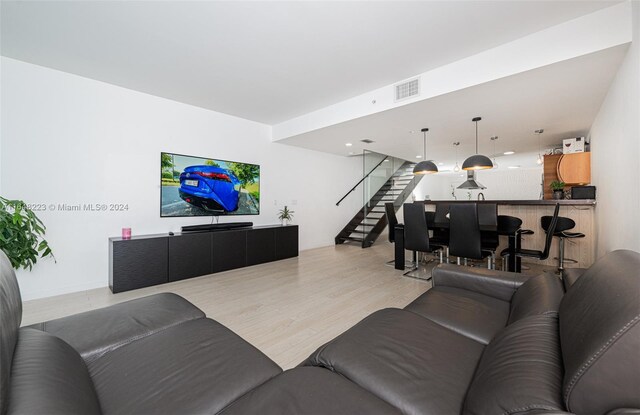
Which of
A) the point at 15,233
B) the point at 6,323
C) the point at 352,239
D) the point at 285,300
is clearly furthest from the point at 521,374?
the point at 352,239

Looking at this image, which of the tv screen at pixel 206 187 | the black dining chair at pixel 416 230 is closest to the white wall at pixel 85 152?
the tv screen at pixel 206 187

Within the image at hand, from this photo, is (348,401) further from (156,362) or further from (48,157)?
(48,157)

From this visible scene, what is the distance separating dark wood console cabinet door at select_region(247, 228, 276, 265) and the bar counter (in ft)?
12.0

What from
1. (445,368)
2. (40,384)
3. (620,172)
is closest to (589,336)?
(445,368)

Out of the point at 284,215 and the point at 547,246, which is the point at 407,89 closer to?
the point at 547,246

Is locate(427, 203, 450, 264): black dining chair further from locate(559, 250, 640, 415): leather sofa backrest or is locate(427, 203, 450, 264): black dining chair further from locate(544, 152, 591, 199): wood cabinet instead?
locate(559, 250, 640, 415): leather sofa backrest

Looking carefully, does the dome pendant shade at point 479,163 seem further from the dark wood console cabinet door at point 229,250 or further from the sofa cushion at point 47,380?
the sofa cushion at point 47,380

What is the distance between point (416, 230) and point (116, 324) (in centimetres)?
377

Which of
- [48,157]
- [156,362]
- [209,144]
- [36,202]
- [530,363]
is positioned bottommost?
[156,362]

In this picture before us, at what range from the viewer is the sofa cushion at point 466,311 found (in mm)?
1502

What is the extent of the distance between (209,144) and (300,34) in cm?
279

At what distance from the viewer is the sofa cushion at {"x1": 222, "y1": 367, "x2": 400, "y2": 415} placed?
2.80ft

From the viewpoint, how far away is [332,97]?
4094mm

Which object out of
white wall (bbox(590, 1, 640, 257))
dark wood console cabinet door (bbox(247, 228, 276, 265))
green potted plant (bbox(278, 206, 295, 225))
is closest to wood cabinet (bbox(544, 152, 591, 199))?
white wall (bbox(590, 1, 640, 257))
